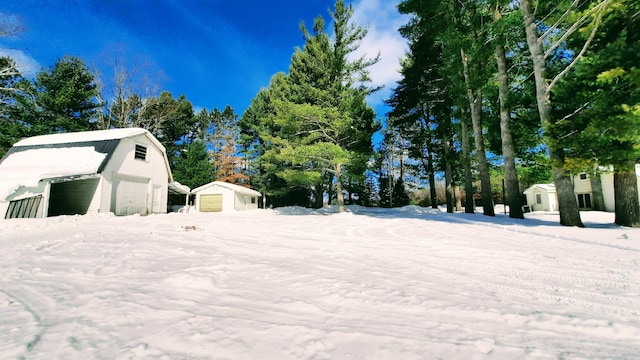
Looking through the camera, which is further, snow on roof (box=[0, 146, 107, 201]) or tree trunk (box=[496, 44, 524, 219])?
snow on roof (box=[0, 146, 107, 201])

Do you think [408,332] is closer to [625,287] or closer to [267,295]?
[267,295]

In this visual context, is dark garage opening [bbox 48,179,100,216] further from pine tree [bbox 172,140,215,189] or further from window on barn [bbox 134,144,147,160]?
pine tree [bbox 172,140,215,189]

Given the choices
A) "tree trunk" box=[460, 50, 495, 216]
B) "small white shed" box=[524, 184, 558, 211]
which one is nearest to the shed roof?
"tree trunk" box=[460, 50, 495, 216]

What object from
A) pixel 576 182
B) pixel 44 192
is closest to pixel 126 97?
pixel 44 192

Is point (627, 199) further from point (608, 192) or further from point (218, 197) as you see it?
point (218, 197)

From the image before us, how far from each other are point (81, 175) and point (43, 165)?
9.81 ft

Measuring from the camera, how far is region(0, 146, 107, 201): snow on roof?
11.0 meters

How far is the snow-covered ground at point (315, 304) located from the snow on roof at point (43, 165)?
394 inches

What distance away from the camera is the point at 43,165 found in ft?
42.3

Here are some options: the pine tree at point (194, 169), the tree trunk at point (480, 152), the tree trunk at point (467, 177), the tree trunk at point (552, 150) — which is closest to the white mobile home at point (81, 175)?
the pine tree at point (194, 169)

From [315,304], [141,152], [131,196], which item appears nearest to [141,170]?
[141,152]

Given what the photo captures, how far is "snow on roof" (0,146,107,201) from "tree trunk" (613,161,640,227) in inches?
790

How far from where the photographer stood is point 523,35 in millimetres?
10180

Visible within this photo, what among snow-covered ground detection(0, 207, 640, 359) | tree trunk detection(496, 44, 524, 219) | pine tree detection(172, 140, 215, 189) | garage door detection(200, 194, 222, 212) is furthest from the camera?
pine tree detection(172, 140, 215, 189)
